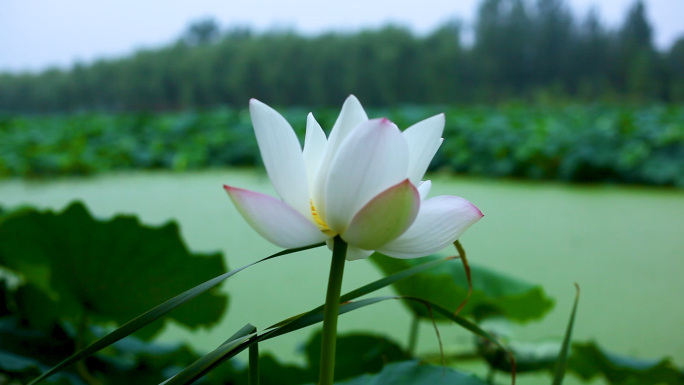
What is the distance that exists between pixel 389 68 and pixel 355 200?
5120mm

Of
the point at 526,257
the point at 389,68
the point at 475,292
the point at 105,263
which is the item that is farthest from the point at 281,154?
the point at 389,68

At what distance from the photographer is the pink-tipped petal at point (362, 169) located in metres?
0.18

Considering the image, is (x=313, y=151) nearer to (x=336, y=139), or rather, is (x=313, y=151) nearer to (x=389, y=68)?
(x=336, y=139)

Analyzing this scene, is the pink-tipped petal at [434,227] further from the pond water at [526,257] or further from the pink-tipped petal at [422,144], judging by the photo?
the pond water at [526,257]

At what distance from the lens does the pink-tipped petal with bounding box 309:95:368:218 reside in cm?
20

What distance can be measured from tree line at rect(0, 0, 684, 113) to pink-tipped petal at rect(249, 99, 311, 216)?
4.24m

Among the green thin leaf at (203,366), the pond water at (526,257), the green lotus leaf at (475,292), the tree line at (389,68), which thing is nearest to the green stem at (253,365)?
the green thin leaf at (203,366)

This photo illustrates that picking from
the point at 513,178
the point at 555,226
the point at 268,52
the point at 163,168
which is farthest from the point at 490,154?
the point at 268,52

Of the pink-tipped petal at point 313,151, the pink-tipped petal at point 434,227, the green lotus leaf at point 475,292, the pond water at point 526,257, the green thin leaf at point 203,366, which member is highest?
the pink-tipped petal at point 313,151

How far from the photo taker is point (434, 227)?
0.63 ft

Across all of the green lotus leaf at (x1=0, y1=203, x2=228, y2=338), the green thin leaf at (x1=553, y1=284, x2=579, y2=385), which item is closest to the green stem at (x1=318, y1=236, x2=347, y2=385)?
the green thin leaf at (x1=553, y1=284, x2=579, y2=385)

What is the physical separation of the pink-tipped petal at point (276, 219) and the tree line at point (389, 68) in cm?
426

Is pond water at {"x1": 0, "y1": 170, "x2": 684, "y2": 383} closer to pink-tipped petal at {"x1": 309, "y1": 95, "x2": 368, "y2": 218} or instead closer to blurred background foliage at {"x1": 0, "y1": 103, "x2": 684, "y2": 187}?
blurred background foliage at {"x1": 0, "y1": 103, "x2": 684, "y2": 187}

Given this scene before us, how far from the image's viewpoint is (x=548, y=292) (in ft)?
4.07
